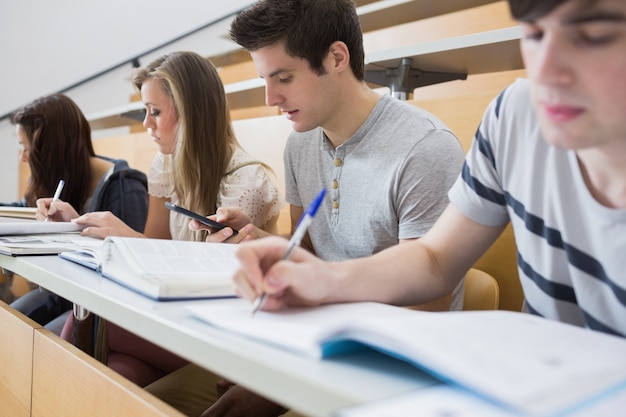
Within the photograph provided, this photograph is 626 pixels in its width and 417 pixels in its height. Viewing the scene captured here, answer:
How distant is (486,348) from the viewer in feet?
1.29

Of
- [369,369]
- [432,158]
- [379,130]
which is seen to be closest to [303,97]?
Result: [379,130]

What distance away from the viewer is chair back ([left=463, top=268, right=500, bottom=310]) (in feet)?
3.30

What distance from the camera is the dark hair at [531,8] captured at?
45 cm

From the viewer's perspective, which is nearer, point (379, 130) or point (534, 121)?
point (534, 121)

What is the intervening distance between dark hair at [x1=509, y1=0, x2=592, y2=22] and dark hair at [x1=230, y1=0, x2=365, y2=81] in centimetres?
74

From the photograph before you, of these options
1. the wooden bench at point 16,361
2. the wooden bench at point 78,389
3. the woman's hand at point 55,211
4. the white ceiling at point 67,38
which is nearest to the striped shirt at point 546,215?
the wooden bench at point 78,389

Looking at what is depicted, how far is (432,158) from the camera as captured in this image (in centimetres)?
106

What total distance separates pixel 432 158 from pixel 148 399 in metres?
0.66

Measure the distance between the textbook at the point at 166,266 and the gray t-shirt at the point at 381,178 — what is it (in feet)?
1.13

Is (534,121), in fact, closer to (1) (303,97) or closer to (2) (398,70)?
(1) (303,97)

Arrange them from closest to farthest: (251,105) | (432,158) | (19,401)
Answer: (19,401), (432,158), (251,105)

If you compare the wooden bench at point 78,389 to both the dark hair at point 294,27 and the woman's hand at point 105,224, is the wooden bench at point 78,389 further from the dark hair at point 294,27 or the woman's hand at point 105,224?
the dark hair at point 294,27

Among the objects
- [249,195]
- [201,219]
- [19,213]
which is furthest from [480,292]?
[19,213]

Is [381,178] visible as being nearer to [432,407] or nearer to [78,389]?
[78,389]
